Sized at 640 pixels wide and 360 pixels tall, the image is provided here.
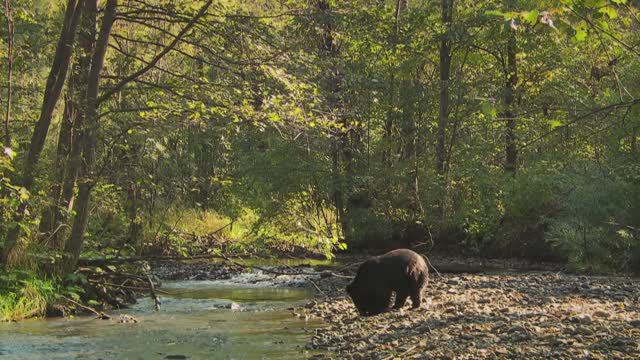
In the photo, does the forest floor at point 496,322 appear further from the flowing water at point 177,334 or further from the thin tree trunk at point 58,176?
the thin tree trunk at point 58,176

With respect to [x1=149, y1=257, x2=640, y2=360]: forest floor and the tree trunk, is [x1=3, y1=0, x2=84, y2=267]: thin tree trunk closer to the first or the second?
the tree trunk

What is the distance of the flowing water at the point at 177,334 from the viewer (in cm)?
835

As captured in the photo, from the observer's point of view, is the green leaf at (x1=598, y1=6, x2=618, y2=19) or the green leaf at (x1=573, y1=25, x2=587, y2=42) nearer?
the green leaf at (x1=598, y1=6, x2=618, y2=19)

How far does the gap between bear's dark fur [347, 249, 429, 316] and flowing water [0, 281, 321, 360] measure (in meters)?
0.91

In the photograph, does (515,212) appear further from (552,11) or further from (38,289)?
(552,11)

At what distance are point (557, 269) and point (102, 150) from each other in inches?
457

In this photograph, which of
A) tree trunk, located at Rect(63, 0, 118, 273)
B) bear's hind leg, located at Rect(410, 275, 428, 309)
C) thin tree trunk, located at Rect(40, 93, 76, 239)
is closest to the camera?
bear's hind leg, located at Rect(410, 275, 428, 309)

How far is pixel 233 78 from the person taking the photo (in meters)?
11.3

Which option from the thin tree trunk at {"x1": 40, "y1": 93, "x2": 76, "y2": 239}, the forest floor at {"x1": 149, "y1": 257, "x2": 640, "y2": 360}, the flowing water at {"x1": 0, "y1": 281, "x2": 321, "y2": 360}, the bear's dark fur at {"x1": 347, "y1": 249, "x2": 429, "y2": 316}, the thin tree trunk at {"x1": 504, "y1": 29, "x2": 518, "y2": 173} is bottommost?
the flowing water at {"x1": 0, "y1": 281, "x2": 321, "y2": 360}

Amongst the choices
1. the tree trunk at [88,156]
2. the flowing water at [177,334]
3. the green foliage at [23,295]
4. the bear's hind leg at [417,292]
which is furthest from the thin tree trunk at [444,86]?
the green foliage at [23,295]

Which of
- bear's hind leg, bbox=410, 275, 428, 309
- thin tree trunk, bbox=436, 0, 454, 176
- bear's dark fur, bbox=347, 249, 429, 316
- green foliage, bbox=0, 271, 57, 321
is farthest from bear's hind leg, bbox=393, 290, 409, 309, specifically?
thin tree trunk, bbox=436, 0, 454, 176

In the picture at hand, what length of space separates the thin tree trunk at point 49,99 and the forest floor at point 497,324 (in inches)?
197

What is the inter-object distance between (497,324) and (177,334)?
450cm

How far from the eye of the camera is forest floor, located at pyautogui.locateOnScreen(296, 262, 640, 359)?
22.6 ft
